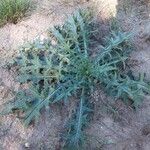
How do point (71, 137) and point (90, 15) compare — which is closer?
point (71, 137)

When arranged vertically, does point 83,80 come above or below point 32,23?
below

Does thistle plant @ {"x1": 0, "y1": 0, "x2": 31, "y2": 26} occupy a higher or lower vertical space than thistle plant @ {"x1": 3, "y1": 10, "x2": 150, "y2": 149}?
higher

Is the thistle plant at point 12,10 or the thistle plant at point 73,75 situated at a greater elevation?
the thistle plant at point 12,10

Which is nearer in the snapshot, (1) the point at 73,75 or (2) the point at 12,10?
(1) the point at 73,75

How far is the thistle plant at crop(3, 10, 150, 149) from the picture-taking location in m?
3.29

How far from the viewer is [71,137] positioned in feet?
10.4

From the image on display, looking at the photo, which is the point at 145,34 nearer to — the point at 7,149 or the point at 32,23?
the point at 32,23

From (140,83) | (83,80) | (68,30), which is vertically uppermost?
(68,30)

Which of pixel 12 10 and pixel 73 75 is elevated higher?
pixel 12 10

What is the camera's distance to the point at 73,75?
11.5 feet

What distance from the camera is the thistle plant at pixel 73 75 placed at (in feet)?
10.8

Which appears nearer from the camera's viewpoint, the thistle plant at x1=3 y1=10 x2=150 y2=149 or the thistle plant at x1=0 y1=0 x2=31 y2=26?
the thistle plant at x1=3 y1=10 x2=150 y2=149

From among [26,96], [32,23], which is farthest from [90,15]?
[26,96]

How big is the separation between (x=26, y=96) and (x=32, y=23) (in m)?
0.96
